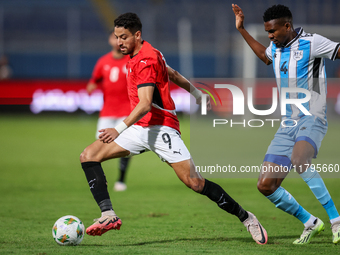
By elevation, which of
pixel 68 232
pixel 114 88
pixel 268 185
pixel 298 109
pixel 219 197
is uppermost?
pixel 114 88

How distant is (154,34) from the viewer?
81.6 feet

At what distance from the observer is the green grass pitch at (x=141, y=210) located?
466cm

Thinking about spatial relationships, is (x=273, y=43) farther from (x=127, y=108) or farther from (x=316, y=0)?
(x=316, y=0)

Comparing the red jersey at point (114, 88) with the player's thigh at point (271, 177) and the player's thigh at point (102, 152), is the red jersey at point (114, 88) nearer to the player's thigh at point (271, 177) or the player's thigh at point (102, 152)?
the player's thigh at point (102, 152)

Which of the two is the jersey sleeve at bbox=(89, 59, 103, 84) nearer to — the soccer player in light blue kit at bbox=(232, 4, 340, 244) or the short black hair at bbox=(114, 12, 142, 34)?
the short black hair at bbox=(114, 12, 142, 34)

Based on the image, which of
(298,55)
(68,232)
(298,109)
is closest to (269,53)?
(298,55)

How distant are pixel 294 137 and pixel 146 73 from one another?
1.60 metres

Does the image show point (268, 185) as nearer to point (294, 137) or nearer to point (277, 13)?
point (294, 137)

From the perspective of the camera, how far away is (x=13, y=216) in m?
6.13

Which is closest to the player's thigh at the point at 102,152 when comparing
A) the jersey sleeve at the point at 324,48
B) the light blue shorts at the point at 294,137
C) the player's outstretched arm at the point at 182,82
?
the player's outstretched arm at the point at 182,82

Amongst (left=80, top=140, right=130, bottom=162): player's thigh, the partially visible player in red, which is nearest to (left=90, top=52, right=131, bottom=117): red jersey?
the partially visible player in red

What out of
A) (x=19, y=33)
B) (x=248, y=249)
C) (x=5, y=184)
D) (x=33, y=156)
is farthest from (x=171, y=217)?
(x=19, y=33)

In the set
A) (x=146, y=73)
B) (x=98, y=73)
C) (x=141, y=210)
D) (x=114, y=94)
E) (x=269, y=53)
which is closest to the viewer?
(x=146, y=73)

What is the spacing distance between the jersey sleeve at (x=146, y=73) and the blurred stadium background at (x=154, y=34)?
737 inches
